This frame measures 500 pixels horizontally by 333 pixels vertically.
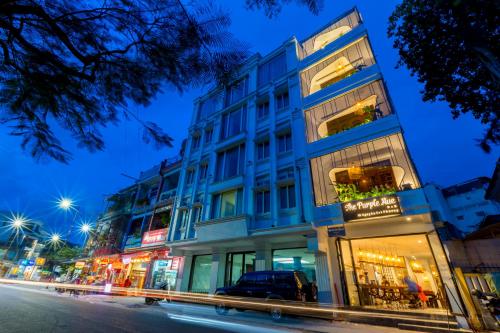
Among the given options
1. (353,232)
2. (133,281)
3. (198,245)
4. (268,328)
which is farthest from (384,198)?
(133,281)

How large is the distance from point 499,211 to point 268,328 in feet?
51.4

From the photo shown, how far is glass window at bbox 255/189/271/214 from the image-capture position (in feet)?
46.9

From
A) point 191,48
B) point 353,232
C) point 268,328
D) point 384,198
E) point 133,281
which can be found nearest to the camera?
point 191,48

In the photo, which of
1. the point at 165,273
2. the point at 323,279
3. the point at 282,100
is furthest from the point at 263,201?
the point at 165,273

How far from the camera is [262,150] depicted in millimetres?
16688

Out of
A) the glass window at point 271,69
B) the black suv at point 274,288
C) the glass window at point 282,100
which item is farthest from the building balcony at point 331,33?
the black suv at point 274,288

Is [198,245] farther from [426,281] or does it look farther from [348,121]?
[426,281]

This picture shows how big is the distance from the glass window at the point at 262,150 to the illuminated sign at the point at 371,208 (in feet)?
23.9

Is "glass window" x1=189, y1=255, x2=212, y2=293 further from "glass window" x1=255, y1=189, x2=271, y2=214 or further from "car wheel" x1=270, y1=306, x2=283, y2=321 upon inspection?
"car wheel" x1=270, y1=306, x2=283, y2=321

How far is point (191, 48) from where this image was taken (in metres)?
3.34

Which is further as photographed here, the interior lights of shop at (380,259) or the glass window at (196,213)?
the glass window at (196,213)

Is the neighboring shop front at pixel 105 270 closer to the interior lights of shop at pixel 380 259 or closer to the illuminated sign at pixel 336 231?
the illuminated sign at pixel 336 231

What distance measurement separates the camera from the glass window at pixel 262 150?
16373 millimetres

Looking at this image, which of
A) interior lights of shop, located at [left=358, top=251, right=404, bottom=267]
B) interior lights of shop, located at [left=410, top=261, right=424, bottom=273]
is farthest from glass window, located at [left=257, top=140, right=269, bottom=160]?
interior lights of shop, located at [left=410, top=261, right=424, bottom=273]
